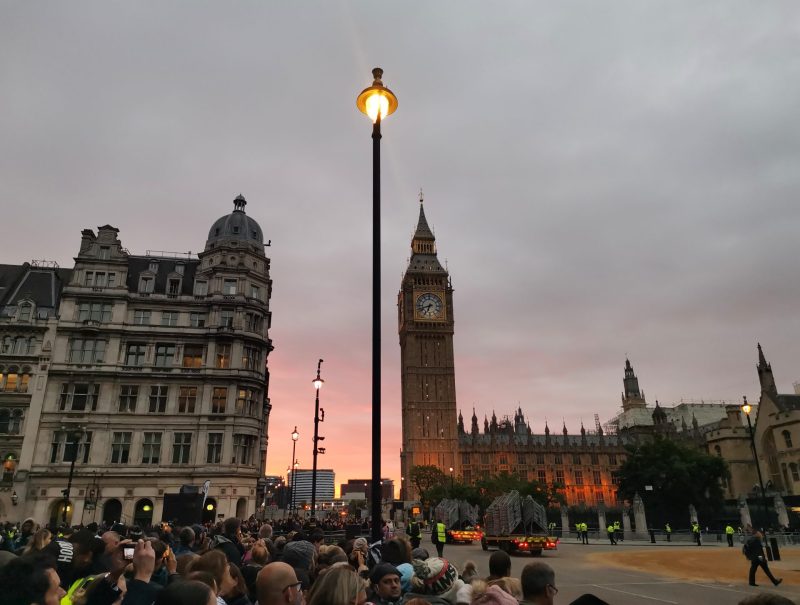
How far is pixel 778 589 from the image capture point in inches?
714

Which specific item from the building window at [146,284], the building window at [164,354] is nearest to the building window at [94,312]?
the building window at [146,284]

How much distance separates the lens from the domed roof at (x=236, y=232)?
5066 centimetres

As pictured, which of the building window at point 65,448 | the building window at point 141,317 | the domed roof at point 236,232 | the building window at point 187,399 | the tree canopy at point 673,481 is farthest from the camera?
the tree canopy at point 673,481

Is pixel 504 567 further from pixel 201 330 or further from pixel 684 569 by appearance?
pixel 201 330

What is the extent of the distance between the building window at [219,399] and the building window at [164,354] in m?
4.94

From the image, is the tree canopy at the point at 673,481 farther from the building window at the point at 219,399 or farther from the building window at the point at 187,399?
the building window at the point at 187,399

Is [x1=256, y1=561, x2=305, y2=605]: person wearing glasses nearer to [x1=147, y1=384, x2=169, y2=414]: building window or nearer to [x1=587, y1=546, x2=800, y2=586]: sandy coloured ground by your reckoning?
[x1=587, y1=546, x2=800, y2=586]: sandy coloured ground

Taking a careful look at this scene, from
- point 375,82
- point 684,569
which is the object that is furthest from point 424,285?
point 375,82

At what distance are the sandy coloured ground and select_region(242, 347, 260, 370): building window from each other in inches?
1221

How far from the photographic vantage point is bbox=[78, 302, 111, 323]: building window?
46.0 meters

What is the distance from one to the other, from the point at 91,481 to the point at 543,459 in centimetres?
12066

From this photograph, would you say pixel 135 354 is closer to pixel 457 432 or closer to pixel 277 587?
pixel 277 587

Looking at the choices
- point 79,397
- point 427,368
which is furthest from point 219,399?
point 427,368

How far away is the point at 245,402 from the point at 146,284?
569 inches
